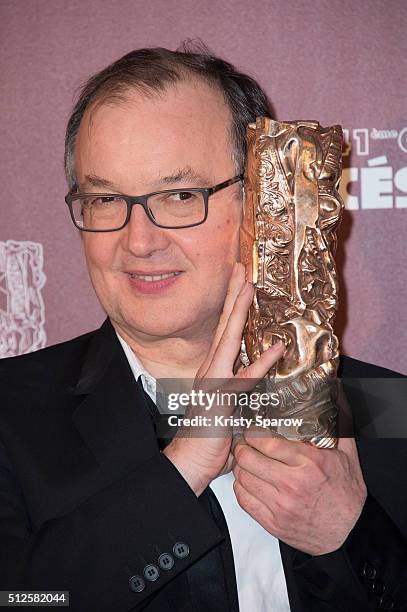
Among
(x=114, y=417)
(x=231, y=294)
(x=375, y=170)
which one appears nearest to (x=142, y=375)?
(x=114, y=417)

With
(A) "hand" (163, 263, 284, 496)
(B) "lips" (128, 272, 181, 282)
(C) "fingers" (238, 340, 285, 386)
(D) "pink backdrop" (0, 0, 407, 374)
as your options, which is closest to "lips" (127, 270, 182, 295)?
(B) "lips" (128, 272, 181, 282)

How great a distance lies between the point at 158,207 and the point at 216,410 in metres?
0.48

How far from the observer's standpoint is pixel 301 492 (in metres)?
1.56

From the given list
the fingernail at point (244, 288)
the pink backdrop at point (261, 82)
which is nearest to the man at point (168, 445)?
the fingernail at point (244, 288)

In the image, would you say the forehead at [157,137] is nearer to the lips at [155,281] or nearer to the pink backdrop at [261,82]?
the lips at [155,281]

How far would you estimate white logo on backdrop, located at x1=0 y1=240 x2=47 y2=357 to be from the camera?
2494mm

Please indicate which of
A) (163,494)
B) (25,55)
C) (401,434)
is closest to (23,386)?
(163,494)

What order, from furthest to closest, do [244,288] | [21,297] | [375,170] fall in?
[21,297], [375,170], [244,288]

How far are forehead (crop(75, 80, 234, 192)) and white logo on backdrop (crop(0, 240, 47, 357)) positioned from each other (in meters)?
0.75

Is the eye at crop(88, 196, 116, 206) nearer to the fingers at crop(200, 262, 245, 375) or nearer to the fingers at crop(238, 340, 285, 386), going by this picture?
the fingers at crop(200, 262, 245, 375)

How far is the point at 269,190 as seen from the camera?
159 centimetres

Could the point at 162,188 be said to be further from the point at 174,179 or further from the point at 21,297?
the point at 21,297

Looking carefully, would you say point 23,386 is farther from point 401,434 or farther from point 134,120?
point 401,434

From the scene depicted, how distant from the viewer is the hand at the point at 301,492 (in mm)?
1563
